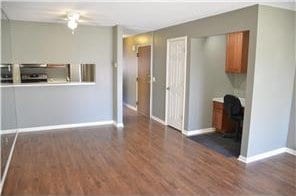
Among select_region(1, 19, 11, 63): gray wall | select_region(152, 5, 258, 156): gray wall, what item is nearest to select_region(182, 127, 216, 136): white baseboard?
select_region(152, 5, 258, 156): gray wall

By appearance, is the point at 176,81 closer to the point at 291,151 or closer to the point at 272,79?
the point at 272,79

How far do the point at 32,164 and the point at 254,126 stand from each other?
3312mm

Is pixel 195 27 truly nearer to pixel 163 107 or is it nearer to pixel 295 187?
pixel 163 107

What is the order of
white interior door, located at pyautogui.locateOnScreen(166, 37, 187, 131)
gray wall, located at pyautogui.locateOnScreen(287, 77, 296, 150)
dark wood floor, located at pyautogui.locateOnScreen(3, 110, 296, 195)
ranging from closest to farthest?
dark wood floor, located at pyautogui.locateOnScreen(3, 110, 296, 195) → gray wall, located at pyautogui.locateOnScreen(287, 77, 296, 150) → white interior door, located at pyautogui.locateOnScreen(166, 37, 187, 131)

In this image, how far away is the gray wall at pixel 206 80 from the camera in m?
4.97

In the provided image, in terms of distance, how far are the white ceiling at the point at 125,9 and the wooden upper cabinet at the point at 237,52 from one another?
95 centimetres

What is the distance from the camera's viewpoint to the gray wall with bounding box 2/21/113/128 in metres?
5.08

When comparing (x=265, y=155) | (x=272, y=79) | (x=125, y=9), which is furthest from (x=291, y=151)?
(x=125, y=9)

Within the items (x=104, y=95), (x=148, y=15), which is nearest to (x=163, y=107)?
(x=104, y=95)

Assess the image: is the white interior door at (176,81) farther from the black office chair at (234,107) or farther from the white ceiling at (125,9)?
the black office chair at (234,107)

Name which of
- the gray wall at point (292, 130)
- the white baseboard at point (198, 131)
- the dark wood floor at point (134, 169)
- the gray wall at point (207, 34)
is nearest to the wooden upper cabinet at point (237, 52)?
the gray wall at point (207, 34)

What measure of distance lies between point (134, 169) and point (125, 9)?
2.38m

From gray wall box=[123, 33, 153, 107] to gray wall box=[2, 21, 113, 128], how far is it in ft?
5.49

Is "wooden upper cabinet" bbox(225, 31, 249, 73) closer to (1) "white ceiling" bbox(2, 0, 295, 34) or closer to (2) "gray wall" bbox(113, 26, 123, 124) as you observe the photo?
(1) "white ceiling" bbox(2, 0, 295, 34)
